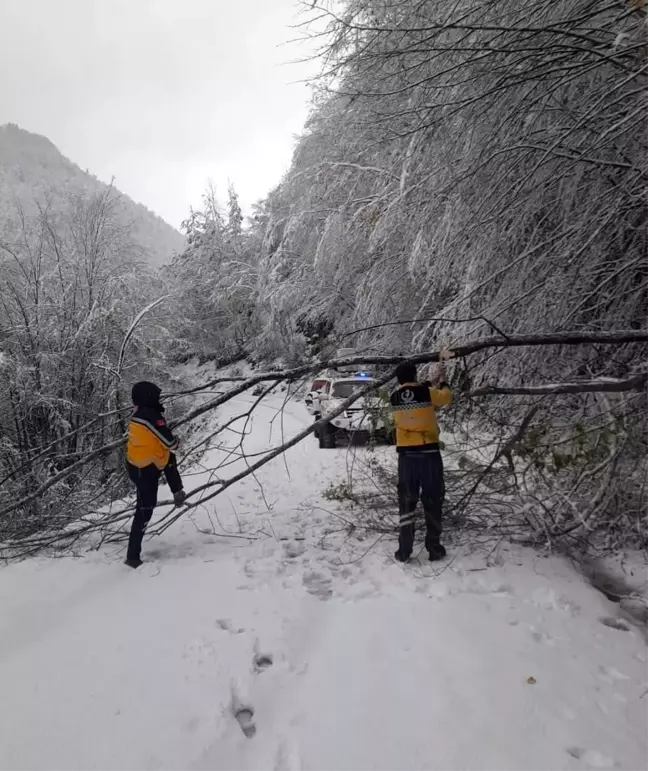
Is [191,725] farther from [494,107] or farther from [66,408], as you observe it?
[66,408]

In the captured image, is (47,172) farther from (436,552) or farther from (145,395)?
(436,552)

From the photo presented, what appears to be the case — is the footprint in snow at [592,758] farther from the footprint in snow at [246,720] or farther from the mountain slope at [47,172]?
the mountain slope at [47,172]

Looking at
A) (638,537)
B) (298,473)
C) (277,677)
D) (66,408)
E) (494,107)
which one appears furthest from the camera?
(66,408)

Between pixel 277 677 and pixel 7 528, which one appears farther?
pixel 7 528

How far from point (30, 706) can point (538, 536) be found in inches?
165

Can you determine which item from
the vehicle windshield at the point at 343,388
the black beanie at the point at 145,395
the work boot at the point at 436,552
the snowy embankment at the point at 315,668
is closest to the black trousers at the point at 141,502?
the snowy embankment at the point at 315,668

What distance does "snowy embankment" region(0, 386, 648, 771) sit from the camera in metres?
2.07

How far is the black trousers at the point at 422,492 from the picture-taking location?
4.00 meters

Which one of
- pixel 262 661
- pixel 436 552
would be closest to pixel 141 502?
pixel 262 661

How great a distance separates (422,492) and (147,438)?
2.64 m

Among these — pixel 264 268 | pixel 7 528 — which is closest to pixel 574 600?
pixel 7 528

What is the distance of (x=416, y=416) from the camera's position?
155 inches

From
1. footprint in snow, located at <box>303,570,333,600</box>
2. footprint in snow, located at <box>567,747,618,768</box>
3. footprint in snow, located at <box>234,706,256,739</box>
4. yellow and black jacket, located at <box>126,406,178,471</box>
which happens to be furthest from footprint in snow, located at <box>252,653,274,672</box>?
yellow and black jacket, located at <box>126,406,178,471</box>

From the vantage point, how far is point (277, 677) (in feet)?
8.54
